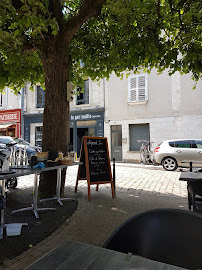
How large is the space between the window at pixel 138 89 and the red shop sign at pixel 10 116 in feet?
33.0

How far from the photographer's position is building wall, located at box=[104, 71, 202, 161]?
13.1m

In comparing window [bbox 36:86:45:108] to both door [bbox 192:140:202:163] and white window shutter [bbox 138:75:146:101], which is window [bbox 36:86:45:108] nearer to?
white window shutter [bbox 138:75:146:101]

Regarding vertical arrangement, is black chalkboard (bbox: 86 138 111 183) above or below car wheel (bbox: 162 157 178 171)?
above

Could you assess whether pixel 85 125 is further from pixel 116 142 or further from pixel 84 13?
pixel 84 13

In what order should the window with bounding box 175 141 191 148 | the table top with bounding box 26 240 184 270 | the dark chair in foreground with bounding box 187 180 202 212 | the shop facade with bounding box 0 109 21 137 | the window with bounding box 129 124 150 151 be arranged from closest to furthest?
the table top with bounding box 26 240 184 270 → the dark chair in foreground with bounding box 187 180 202 212 → the window with bounding box 175 141 191 148 → the window with bounding box 129 124 150 151 → the shop facade with bounding box 0 109 21 137

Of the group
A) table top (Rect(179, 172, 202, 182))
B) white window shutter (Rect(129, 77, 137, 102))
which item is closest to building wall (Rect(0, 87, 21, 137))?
white window shutter (Rect(129, 77, 137, 102))

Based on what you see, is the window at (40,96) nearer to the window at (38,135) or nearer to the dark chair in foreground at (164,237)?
the window at (38,135)

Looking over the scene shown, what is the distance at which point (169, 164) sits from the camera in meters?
10.6

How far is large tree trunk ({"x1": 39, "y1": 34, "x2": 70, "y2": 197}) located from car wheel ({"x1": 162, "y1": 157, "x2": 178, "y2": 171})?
719 cm

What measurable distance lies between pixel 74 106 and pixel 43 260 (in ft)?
53.4

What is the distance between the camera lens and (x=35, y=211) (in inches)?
149

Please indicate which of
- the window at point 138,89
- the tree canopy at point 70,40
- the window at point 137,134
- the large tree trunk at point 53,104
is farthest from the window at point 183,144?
the large tree trunk at point 53,104

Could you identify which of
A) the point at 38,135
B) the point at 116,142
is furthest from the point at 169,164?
the point at 38,135

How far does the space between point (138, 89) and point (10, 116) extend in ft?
38.4
